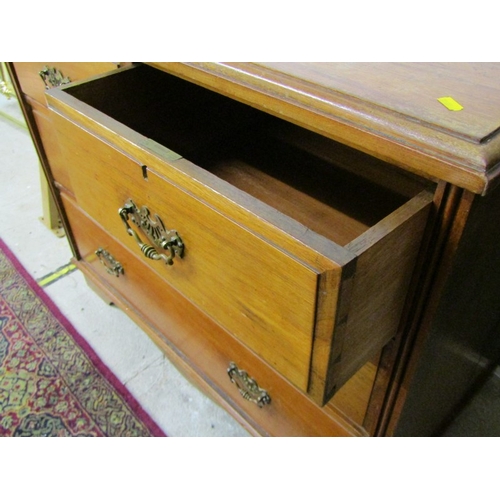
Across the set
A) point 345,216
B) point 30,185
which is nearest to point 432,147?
point 345,216

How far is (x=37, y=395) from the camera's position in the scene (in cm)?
94

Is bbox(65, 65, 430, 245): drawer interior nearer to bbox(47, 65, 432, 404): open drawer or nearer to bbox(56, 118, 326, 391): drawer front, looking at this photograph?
bbox(47, 65, 432, 404): open drawer

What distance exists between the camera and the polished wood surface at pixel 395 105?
365 mm

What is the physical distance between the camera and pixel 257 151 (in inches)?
30.8

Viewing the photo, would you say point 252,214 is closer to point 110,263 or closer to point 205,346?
point 205,346

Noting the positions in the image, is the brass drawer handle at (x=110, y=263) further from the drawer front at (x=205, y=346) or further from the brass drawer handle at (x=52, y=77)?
the brass drawer handle at (x=52, y=77)

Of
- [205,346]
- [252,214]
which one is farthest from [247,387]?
[252,214]

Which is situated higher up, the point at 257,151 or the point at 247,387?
the point at 257,151

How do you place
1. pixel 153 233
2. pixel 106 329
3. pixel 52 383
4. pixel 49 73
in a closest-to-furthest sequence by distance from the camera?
pixel 153 233 → pixel 49 73 → pixel 52 383 → pixel 106 329

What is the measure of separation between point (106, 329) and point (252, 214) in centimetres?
77

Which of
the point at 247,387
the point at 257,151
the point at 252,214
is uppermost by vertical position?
the point at 252,214

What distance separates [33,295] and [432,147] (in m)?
1.02

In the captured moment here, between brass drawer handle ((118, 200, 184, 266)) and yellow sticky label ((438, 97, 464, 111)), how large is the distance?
0.27 metres
